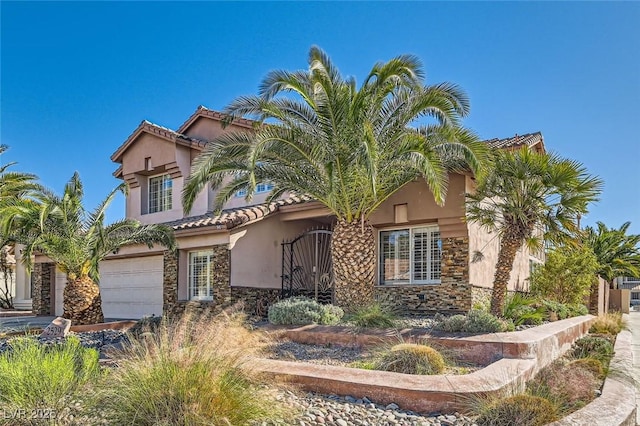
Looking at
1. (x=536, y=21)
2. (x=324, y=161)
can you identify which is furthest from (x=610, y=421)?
(x=536, y=21)

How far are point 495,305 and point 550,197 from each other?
9.75 ft

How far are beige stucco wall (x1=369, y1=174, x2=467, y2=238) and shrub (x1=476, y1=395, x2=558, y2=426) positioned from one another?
8.84m

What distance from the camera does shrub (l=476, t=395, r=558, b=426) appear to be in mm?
5406

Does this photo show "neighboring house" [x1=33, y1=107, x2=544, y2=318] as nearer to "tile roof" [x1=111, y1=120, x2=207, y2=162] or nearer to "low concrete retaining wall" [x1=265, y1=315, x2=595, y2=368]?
"tile roof" [x1=111, y1=120, x2=207, y2=162]

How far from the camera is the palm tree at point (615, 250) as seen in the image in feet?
104

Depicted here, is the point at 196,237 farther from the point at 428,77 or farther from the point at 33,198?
the point at 428,77

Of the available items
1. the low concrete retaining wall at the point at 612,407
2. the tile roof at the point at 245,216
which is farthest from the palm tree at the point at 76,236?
the low concrete retaining wall at the point at 612,407

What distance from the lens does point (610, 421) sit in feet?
18.6

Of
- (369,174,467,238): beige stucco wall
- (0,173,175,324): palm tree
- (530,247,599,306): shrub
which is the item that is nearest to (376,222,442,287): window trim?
(369,174,467,238): beige stucco wall

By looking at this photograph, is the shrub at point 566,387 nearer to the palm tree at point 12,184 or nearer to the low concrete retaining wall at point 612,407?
the low concrete retaining wall at point 612,407

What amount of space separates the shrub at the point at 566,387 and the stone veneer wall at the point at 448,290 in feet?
19.9

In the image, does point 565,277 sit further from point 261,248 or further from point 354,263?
point 261,248

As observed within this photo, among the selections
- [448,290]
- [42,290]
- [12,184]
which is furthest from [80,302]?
[448,290]

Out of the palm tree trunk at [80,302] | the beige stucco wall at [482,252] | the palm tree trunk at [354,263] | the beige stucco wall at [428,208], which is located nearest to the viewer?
the palm tree trunk at [354,263]
